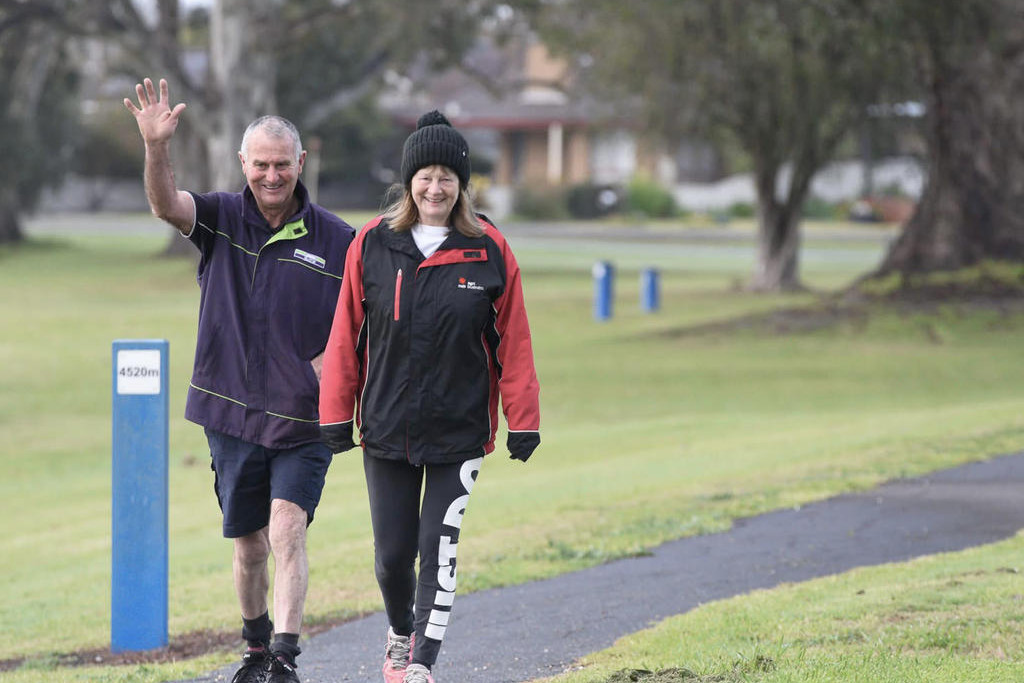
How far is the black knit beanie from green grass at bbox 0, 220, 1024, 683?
7.80 ft

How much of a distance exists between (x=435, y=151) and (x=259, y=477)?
1.45 metres

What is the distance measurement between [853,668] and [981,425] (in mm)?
8522

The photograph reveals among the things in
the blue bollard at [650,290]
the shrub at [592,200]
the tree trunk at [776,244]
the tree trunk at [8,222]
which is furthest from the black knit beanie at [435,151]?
the shrub at [592,200]

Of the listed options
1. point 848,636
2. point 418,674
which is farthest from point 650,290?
point 418,674

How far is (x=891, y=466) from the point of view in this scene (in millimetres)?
11266

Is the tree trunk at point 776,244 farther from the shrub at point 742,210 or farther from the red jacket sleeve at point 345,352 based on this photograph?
the shrub at point 742,210

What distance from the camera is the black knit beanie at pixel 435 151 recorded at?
17.4ft

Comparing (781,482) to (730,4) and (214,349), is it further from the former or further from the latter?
(730,4)

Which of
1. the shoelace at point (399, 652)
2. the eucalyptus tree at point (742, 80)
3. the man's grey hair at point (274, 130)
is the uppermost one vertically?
the eucalyptus tree at point (742, 80)

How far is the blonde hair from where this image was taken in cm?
531

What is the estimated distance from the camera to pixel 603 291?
28.6 m

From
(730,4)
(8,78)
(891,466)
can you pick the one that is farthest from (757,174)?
(8,78)

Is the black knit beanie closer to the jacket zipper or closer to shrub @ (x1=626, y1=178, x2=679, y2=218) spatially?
the jacket zipper

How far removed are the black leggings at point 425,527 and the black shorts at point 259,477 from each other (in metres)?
0.37
